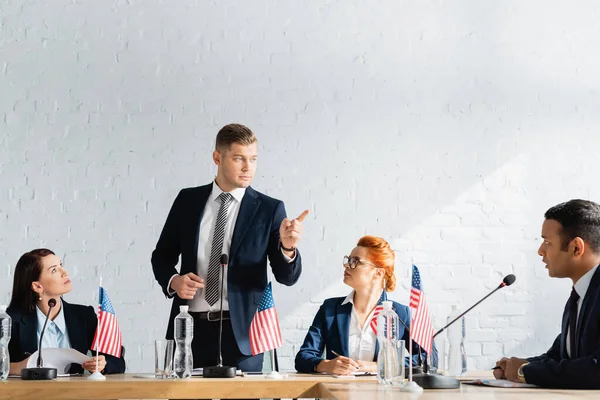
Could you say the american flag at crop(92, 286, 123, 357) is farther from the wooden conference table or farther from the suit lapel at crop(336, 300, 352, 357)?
the suit lapel at crop(336, 300, 352, 357)

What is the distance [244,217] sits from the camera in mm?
3449

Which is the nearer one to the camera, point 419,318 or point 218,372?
point 419,318

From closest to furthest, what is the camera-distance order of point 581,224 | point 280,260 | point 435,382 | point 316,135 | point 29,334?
point 435,382
point 581,224
point 29,334
point 280,260
point 316,135

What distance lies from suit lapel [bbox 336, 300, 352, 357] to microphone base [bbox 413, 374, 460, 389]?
3.23 feet

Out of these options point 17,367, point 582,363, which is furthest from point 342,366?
point 17,367

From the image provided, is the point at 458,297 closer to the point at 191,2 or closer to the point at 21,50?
the point at 191,2

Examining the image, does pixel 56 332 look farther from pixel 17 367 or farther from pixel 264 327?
pixel 264 327

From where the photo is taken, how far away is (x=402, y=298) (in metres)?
4.78

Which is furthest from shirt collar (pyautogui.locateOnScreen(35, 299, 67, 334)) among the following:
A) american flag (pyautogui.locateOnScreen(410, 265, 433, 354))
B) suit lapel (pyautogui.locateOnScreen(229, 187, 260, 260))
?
american flag (pyautogui.locateOnScreen(410, 265, 433, 354))

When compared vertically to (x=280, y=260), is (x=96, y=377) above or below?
below

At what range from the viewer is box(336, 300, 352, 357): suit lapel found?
352cm

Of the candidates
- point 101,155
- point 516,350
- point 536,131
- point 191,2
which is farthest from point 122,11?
point 516,350

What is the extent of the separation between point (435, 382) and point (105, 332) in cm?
127

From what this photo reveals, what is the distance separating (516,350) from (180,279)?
92.2 inches
